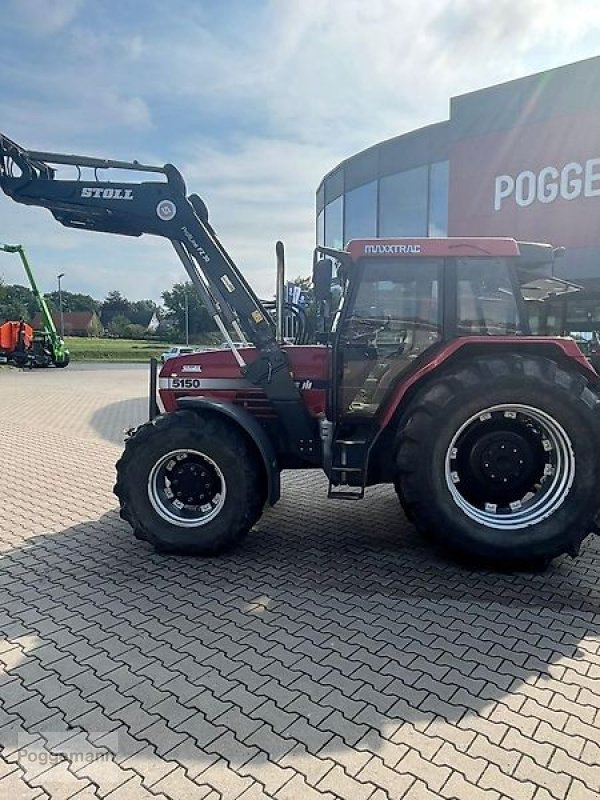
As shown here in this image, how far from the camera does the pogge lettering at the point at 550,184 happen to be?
12711 millimetres

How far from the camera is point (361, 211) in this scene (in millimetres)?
18969

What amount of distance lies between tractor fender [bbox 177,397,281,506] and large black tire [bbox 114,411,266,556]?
0.07 m

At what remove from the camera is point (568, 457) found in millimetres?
3980

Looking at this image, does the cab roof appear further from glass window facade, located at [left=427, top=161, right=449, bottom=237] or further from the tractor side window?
glass window facade, located at [left=427, top=161, right=449, bottom=237]

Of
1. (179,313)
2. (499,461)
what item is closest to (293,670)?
(499,461)

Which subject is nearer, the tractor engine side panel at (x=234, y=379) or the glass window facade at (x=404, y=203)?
the tractor engine side panel at (x=234, y=379)

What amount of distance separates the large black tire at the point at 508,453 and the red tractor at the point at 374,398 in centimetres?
1

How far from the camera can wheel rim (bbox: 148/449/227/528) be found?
170 inches

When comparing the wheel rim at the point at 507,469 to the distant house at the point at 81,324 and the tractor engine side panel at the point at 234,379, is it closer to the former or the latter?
the tractor engine side panel at the point at 234,379

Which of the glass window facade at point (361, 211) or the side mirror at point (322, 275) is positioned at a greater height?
the glass window facade at point (361, 211)

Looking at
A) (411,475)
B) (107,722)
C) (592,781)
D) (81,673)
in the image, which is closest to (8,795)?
(107,722)

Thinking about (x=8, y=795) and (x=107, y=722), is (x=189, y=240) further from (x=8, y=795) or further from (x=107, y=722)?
(x=8, y=795)

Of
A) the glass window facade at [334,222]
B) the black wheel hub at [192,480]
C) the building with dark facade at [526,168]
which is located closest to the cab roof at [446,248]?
the black wheel hub at [192,480]

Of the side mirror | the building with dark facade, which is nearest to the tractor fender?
the side mirror
